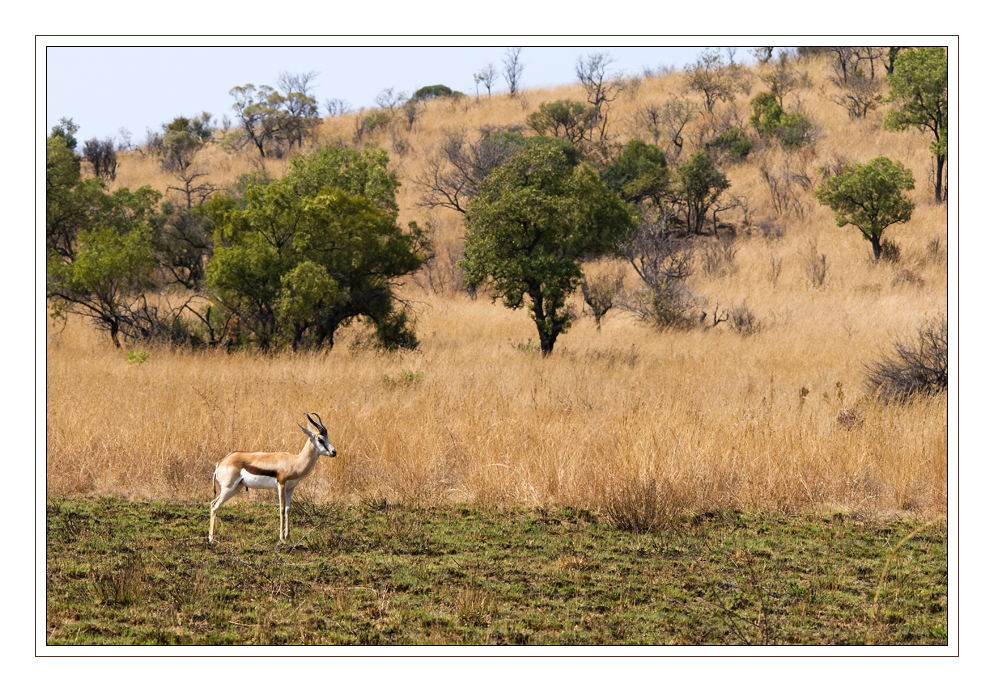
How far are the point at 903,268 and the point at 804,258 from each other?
3097 mm

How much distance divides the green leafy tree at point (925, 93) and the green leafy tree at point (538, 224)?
775 inches

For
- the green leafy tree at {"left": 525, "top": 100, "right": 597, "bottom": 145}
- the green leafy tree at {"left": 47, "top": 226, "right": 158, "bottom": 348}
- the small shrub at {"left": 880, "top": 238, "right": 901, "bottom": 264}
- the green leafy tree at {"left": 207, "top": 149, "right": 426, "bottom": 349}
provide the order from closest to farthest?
the green leafy tree at {"left": 207, "top": 149, "right": 426, "bottom": 349}, the green leafy tree at {"left": 47, "top": 226, "right": 158, "bottom": 348}, the small shrub at {"left": 880, "top": 238, "right": 901, "bottom": 264}, the green leafy tree at {"left": 525, "top": 100, "right": 597, "bottom": 145}

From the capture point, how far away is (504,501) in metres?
7.80

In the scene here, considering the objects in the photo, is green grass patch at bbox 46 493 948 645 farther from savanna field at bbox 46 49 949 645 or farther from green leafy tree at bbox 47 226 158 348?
green leafy tree at bbox 47 226 158 348

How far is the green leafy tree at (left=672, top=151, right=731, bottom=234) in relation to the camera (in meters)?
31.5

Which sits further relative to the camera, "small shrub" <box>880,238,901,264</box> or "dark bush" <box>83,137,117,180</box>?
"dark bush" <box>83,137,117,180</box>

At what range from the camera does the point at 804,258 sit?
27.2 metres

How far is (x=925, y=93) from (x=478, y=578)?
30.4 metres

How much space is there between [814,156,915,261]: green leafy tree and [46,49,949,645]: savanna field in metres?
12.7

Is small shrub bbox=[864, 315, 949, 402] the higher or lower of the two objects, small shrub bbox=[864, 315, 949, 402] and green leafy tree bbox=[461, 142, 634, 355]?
the lower

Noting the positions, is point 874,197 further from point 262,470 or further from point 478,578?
point 262,470

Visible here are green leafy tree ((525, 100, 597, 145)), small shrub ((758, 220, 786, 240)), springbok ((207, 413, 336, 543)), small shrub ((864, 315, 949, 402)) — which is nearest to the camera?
springbok ((207, 413, 336, 543))

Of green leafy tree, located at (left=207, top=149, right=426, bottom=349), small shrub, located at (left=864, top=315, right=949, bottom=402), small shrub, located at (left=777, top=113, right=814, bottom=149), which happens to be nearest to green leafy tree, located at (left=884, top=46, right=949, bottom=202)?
small shrub, located at (left=777, top=113, right=814, bottom=149)

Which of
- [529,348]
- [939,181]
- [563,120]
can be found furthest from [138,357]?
[563,120]
